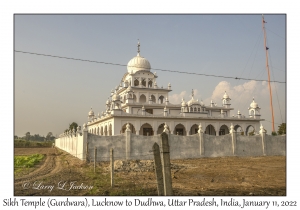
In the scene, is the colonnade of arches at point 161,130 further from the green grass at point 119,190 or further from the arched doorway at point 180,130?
the green grass at point 119,190

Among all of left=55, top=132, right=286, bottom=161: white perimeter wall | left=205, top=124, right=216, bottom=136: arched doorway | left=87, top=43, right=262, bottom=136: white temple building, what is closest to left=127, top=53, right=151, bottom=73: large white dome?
left=87, top=43, right=262, bottom=136: white temple building

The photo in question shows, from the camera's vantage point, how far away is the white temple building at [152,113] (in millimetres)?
26391

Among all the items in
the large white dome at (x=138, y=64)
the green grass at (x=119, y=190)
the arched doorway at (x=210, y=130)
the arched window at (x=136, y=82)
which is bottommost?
the green grass at (x=119, y=190)

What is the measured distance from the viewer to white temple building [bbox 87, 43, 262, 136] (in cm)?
2639

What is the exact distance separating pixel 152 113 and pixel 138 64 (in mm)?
8080

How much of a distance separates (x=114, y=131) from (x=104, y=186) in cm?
1598

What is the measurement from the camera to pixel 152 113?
3112 cm

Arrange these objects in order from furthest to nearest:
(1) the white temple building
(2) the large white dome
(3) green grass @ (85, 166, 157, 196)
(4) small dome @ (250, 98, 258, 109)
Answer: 1. (2) the large white dome
2. (4) small dome @ (250, 98, 258, 109)
3. (1) the white temple building
4. (3) green grass @ (85, 166, 157, 196)

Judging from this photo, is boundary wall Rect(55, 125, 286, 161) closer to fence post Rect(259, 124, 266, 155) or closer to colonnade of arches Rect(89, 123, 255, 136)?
fence post Rect(259, 124, 266, 155)

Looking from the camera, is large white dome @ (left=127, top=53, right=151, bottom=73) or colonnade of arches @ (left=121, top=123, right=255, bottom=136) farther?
large white dome @ (left=127, top=53, right=151, bottom=73)

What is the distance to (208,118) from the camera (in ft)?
98.2

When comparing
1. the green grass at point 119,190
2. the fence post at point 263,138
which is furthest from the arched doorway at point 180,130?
the green grass at point 119,190

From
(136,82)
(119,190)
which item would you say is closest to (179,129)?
(136,82)
